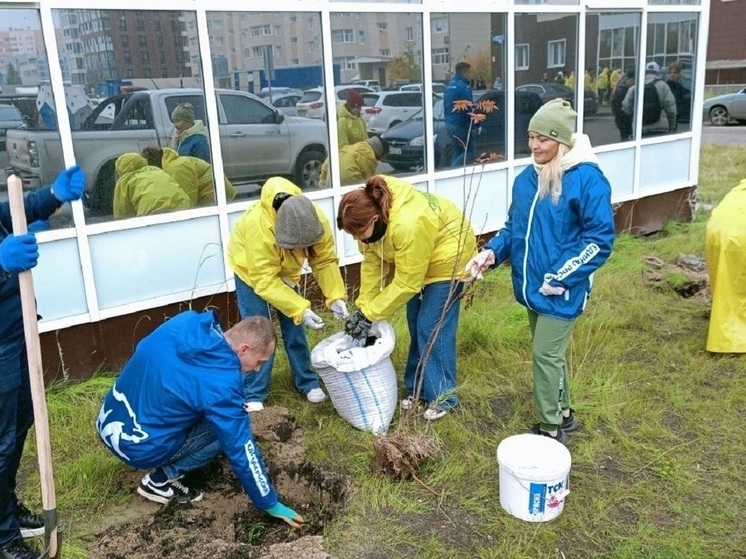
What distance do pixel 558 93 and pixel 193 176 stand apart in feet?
11.9

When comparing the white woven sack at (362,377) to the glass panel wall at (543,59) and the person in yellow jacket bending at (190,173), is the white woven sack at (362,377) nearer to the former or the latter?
the person in yellow jacket bending at (190,173)

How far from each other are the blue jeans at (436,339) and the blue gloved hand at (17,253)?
1.85 meters

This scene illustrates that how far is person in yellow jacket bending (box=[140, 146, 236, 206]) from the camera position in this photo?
4289 mm

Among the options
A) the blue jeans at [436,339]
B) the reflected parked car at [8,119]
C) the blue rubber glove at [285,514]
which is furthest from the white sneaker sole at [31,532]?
the reflected parked car at [8,119]

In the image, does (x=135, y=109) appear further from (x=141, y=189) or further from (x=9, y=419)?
(x=9, y=419)

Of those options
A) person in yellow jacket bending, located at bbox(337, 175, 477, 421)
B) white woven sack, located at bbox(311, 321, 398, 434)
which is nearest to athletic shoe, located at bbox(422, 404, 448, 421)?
person in yellow jacket bending, located at bbox(337, 175, 477, 421)

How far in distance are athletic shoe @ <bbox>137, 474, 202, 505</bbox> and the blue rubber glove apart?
1.56 feet

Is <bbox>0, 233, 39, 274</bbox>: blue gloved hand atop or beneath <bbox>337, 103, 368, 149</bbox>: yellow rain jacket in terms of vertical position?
beneath

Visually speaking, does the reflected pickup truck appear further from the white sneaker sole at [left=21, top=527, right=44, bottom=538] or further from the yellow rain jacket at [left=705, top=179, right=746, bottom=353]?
the yellow rain jacket at [left=705, top=179, right=746, bottom=353]

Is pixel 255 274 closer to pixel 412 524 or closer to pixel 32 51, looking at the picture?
pixel 412 524

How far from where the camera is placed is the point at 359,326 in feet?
11.2

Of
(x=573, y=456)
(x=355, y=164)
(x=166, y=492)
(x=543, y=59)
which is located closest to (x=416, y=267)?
(x=573, y=456)

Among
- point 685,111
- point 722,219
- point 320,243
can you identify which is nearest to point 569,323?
point 320,243

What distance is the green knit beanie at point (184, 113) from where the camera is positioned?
14.1 feet
